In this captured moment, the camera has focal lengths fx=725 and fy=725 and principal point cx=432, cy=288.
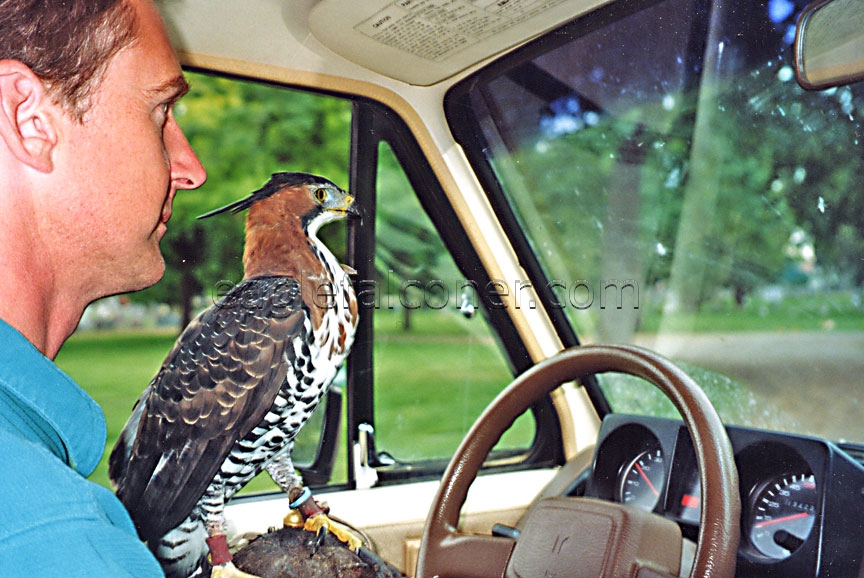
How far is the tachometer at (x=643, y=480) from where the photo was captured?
1452 millimetres

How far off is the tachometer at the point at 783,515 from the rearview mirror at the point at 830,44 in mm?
641

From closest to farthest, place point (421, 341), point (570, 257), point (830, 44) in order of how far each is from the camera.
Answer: point (830, 44)
point (421, 341)
point (570, 257)

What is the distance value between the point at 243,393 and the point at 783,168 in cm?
115

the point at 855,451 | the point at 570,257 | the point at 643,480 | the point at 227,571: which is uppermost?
the point at 570,257

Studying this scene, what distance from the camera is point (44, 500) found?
477 mm

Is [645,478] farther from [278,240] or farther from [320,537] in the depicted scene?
[278,240]

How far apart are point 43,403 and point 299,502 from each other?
864mm

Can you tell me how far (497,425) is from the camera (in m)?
1.35

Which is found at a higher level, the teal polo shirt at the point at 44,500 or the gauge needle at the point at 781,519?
the teal polo shirt at the point at 44,500

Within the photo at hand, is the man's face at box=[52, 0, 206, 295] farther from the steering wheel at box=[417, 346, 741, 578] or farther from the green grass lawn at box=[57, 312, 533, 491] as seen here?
the steering wheel at box=[417, 346, 741, 578]

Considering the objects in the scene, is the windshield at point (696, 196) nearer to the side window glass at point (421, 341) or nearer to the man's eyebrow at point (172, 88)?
the side window glass at point (421, 341)

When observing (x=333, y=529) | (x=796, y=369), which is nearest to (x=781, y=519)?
(x=796, y=369)

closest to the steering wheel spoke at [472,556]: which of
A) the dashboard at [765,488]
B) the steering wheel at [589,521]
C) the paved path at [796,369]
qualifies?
the steering wheel at [589,521]

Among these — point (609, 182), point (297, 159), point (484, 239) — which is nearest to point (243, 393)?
point (297, 159)
